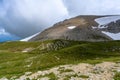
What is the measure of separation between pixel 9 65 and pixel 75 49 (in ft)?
129

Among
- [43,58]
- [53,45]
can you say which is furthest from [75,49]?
[53,45]

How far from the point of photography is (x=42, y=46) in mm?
199500

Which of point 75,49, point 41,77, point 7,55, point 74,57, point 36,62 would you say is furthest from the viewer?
point 7,55

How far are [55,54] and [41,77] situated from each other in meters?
62.2

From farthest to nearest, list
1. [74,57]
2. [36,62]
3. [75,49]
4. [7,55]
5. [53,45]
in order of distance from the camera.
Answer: [53,45] < [7,55] < [75,49] < [74,57] < [36,62]

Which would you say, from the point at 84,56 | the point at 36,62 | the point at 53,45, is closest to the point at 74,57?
the point at 84,56

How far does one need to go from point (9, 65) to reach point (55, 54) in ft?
62.1

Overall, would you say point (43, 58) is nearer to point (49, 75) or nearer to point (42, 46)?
point (49, 75)

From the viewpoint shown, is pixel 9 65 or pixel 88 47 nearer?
pixel 9 65

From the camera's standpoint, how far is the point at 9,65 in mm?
99812

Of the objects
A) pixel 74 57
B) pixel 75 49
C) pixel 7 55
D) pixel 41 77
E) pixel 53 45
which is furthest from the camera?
pixel 53 45

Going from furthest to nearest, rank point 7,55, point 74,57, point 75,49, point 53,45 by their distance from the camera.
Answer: point 53,45, point 7,55, point 75,49, point 74,57

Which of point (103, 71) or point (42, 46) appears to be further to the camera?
point (42, 46)

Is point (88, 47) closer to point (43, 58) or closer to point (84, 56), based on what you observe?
point (84, 56)
